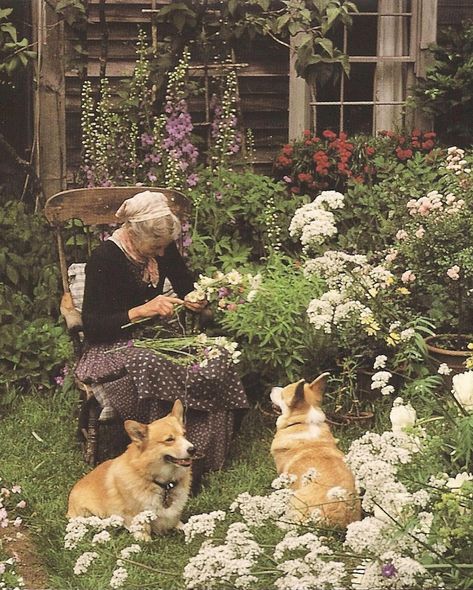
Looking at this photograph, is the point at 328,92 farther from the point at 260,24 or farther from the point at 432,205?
the point at 432,205

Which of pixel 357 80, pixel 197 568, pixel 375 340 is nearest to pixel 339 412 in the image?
pixel 375 340

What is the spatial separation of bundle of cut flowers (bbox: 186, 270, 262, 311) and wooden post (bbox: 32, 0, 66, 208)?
2327 millimetres

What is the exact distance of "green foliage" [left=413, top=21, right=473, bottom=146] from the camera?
27.7 feet

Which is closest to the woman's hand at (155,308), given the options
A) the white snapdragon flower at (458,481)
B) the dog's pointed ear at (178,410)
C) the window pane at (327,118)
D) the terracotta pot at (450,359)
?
the dog's pointed ear at (178,410)

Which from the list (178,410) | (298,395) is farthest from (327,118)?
(178,410)

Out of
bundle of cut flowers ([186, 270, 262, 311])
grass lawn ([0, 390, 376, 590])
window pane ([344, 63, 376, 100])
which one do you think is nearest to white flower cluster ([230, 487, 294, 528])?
grass lawn ([0, 390, 376, 590])

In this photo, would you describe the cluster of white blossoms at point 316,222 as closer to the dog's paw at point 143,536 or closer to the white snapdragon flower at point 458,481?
the dog's paw at point 143,536

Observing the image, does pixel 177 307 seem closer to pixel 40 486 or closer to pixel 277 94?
pixel 40 486

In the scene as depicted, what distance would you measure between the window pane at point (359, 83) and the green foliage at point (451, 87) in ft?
1.46

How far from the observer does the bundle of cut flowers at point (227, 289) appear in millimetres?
5496

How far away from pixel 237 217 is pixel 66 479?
268 centimetres

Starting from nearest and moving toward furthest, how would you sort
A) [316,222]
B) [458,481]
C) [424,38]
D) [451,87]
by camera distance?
[458,481] → [316,222] → [451,87] → [424,38]

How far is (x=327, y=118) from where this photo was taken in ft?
29.2

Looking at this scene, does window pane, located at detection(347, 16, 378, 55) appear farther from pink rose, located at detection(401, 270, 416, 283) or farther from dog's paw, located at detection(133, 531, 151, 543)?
dog's paw, located at detection(133, 531, 151, 543)
